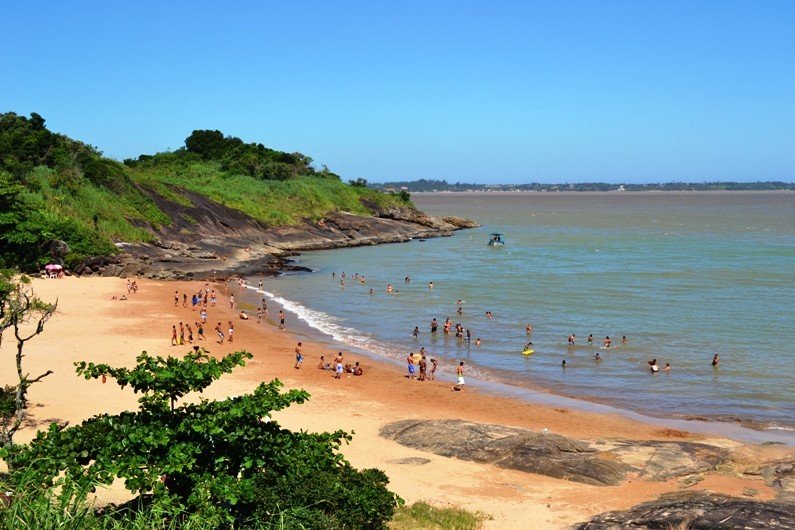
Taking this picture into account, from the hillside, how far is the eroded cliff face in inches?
5.8

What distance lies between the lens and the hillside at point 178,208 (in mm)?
49656

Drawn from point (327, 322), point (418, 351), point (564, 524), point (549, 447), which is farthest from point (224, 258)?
point (564, 524)

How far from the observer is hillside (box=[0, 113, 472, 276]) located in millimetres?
49656

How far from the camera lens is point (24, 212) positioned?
153ft

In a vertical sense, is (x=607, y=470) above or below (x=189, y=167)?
below

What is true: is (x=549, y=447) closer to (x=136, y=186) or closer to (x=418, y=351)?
(x=418, y=351)

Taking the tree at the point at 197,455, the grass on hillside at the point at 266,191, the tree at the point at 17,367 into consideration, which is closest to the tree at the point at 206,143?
the grass on hillside at the point at 266,191

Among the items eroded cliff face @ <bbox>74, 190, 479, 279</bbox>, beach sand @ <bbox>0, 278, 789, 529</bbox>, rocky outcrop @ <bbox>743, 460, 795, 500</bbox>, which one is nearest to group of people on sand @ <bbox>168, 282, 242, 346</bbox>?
beach sand @ <bbox>0, 278, 789, 529</bbox>

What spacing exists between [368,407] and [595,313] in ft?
68.8

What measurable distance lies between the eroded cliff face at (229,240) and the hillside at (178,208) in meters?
0.15

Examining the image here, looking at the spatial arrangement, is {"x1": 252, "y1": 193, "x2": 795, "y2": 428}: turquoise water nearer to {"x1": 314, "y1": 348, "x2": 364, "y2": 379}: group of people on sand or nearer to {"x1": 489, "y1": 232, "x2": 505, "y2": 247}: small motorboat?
{"x1": 489, "y1": 232, "x2": 505, "y2": 247}: small motorboat

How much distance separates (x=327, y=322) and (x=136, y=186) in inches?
1334

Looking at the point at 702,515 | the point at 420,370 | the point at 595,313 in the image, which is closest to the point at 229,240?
the point at 595,313

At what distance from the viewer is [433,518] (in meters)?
13.6
